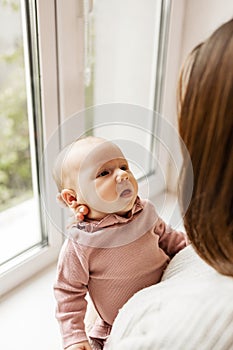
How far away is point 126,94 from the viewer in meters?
1.45

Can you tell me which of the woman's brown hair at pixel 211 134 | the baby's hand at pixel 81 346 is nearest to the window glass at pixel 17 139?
the baby's hand at pixel 81 346

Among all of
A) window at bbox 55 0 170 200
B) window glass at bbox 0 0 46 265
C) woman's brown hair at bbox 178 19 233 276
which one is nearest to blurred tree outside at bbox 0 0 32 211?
window glass at bbox 0 0 46 265

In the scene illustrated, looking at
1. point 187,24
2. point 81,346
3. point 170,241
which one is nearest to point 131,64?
point 187,24

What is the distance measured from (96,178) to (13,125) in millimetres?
475

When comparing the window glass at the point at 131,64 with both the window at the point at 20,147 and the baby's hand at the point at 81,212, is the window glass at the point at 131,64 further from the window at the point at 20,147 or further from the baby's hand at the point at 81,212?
the baby's hand at the point at 81,212

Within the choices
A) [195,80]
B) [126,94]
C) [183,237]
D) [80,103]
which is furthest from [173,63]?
[195,80]

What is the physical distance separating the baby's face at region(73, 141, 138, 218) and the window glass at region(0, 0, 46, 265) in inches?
13.4

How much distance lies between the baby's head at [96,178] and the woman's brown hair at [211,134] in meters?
0.22

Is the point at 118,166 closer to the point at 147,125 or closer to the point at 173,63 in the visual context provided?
the point at 147,125

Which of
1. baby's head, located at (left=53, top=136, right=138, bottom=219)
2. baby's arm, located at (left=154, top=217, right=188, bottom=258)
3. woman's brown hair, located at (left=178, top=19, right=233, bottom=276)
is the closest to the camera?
woman's brown hair, located at (left=178, top=19, right=233, bottom=276)

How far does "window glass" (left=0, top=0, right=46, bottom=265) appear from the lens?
97 centimetres

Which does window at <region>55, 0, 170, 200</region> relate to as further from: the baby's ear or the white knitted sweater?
the white knitted sweater

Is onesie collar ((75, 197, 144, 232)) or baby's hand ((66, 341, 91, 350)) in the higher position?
onesie collar ((75, 197, 144, 232))

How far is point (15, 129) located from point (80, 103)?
0.67 ft
